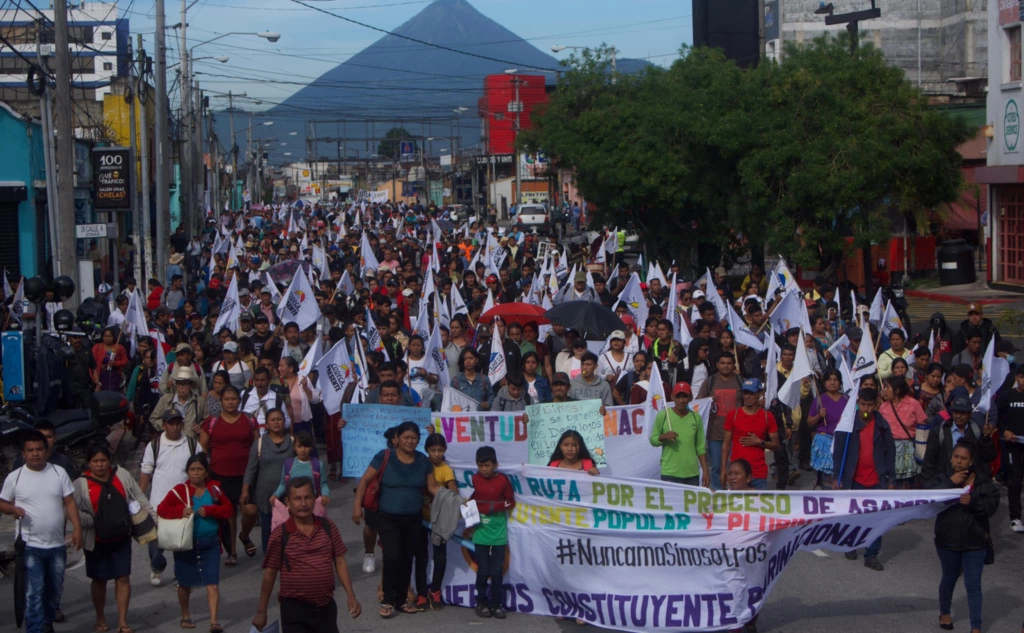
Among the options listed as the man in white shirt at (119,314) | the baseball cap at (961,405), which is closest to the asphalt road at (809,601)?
the baseball cap at (961,405)

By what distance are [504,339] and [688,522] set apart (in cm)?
587

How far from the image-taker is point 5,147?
84.4 feet

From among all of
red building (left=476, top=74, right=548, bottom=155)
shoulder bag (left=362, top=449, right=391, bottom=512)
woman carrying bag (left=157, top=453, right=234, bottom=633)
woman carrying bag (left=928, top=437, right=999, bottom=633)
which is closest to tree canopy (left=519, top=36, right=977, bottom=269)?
woman carrying bag (left=928, top=437, right=999, bottom=633)

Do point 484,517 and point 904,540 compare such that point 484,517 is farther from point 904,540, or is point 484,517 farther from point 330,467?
point 330,467

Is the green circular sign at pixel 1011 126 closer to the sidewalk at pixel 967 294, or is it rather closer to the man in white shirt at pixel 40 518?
the sidewalk at pixel 967 294

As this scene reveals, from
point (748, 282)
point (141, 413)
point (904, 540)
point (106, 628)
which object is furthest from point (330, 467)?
point (748, 282)

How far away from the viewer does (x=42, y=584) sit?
749 centimetres

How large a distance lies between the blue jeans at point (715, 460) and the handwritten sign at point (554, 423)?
1.13 m

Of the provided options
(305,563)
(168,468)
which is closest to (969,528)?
(305,563)

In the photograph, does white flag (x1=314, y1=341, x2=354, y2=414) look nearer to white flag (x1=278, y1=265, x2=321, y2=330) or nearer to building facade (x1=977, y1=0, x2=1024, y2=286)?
white flag (x1=278, y1=265, x2=321, y2=330)

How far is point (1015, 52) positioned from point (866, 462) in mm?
22215

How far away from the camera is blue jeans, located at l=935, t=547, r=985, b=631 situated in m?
7.29

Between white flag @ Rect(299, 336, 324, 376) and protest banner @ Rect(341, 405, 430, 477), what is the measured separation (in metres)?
1.85

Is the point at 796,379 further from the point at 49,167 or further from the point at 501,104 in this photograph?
the point at 501,104
